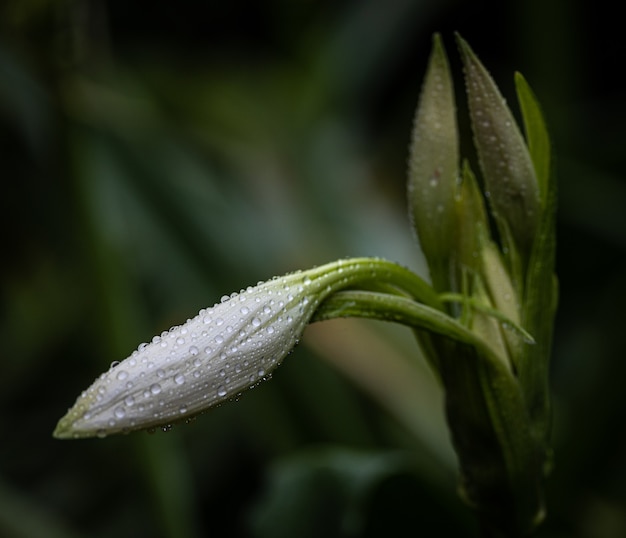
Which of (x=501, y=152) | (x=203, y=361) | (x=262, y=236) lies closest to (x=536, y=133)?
(x=501, y=152)

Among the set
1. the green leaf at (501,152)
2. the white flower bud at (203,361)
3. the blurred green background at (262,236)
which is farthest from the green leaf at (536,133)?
the blurred green background at (262,236)

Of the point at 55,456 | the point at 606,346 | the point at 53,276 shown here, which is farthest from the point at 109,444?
the point at 606,346

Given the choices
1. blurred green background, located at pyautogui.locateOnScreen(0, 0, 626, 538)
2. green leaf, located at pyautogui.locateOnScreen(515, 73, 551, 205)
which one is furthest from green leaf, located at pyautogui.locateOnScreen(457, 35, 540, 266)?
blurred green background, located at pyautogui.locateOnScreen(0, 0, 626, 538)

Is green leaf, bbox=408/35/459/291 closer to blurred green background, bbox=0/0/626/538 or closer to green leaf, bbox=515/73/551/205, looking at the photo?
green leaf, bbox=515/73/551/205

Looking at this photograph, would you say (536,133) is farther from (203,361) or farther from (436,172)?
(203,361)

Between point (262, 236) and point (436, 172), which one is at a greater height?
point (436, 172)

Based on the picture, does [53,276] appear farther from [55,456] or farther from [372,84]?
[372,84]
